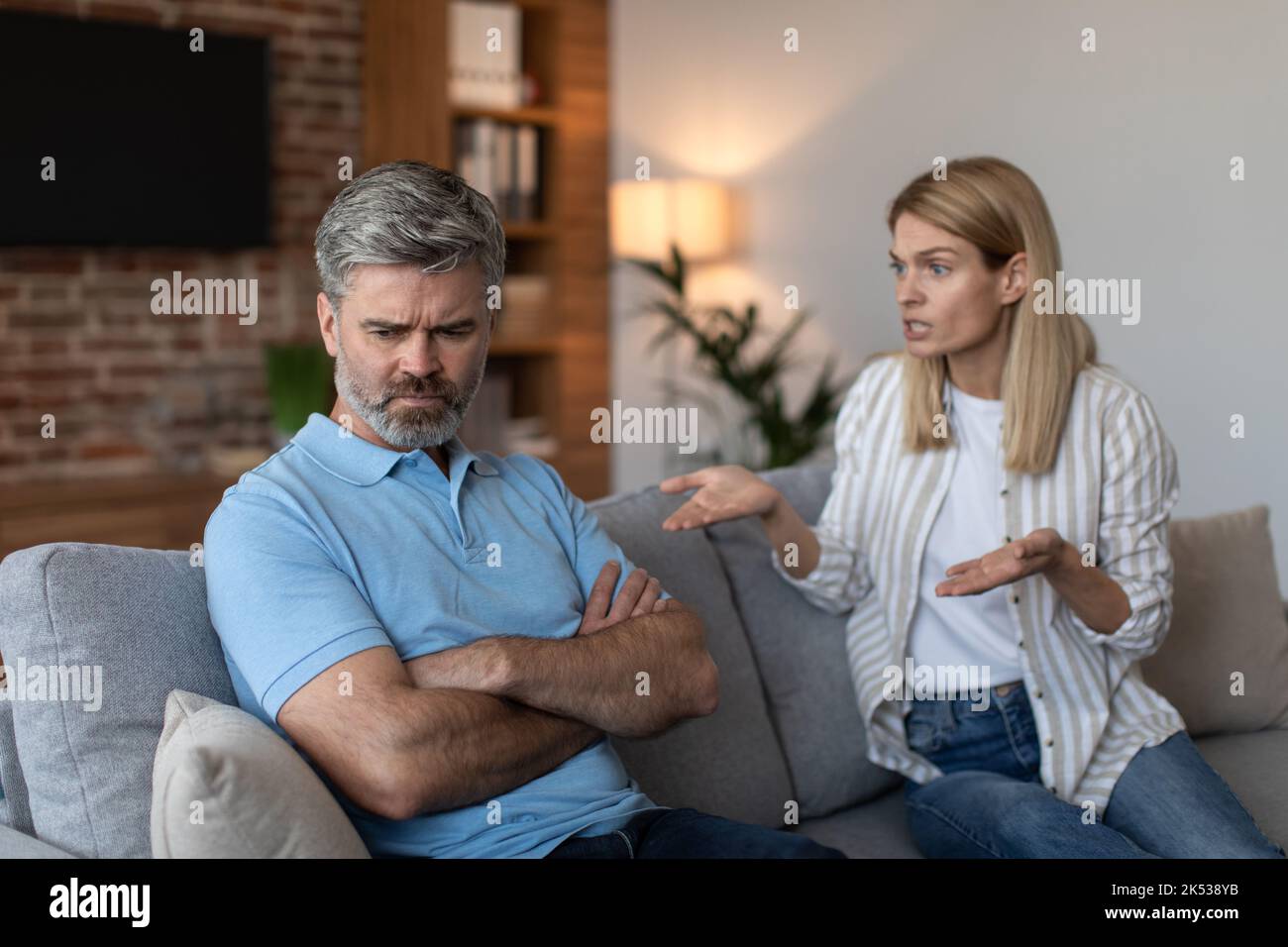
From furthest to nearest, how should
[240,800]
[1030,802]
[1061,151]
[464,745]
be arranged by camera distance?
[1061,151], [1030,802], [464,745], [240,800]

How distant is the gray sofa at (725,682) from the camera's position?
1.48m

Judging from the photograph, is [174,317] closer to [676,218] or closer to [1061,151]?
[676,218]

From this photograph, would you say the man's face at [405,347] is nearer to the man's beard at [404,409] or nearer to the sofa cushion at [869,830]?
the man's beard at [404,409]

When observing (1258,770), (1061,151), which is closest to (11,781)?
(1258,770)

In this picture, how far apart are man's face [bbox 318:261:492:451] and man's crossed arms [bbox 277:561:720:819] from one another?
1.06ft

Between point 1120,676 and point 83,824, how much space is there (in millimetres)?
1486

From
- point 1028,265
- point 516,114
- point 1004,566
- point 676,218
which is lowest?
point 1004,566

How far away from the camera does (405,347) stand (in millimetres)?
1651

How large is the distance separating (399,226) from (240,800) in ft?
2.34

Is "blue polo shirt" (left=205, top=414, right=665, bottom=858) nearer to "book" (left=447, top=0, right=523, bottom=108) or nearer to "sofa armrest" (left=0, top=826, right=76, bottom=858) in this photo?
"sofa armrest" (left=0, top=826, right=76, bottom=858)

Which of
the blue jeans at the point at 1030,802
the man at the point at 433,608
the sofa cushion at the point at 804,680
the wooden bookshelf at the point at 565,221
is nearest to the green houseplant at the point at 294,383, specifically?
the wooden bookshelf at the point at 565,221

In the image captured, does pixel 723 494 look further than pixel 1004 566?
Yes

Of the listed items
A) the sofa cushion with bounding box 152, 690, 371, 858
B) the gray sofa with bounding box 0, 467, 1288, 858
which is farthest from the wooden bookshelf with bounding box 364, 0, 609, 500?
the sofa cushion with bounding box 152, 690, 371, 858

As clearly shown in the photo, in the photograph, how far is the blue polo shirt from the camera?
146 cm
